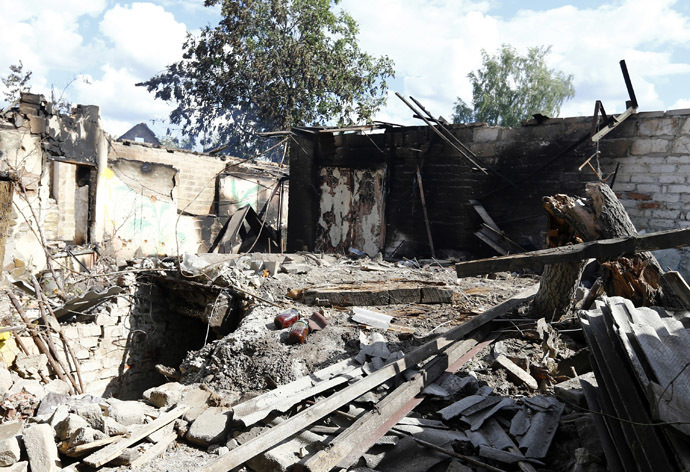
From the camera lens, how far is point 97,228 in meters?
11.5

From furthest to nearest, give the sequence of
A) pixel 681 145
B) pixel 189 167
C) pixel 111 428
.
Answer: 1. pixel 189 167
2. pixel 681 145
3. pixel 111 428

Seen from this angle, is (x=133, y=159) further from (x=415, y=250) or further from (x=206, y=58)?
(x=415, y=250)

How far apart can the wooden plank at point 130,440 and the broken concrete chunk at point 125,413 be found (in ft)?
0.57

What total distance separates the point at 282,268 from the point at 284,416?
4.39 metres

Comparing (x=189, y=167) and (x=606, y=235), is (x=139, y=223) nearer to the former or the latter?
(x=189, y=167)

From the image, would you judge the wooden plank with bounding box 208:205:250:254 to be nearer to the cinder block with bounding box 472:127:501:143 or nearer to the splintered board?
the cinder block with bounding box 472:127:501:143

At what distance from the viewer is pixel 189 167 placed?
14578 millimetres

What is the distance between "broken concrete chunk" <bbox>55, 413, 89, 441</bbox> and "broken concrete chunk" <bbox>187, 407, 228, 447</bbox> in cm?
74

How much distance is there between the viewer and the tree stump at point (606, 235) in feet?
14.6

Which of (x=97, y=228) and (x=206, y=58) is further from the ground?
(x=206, y=58)

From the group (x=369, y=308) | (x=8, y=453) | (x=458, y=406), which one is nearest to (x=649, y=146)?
(x=369, y=308)

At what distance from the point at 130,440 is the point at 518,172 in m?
7.92

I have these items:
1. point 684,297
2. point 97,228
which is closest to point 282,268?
point 684,297

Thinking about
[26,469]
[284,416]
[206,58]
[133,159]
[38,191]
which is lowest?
[26,469]
